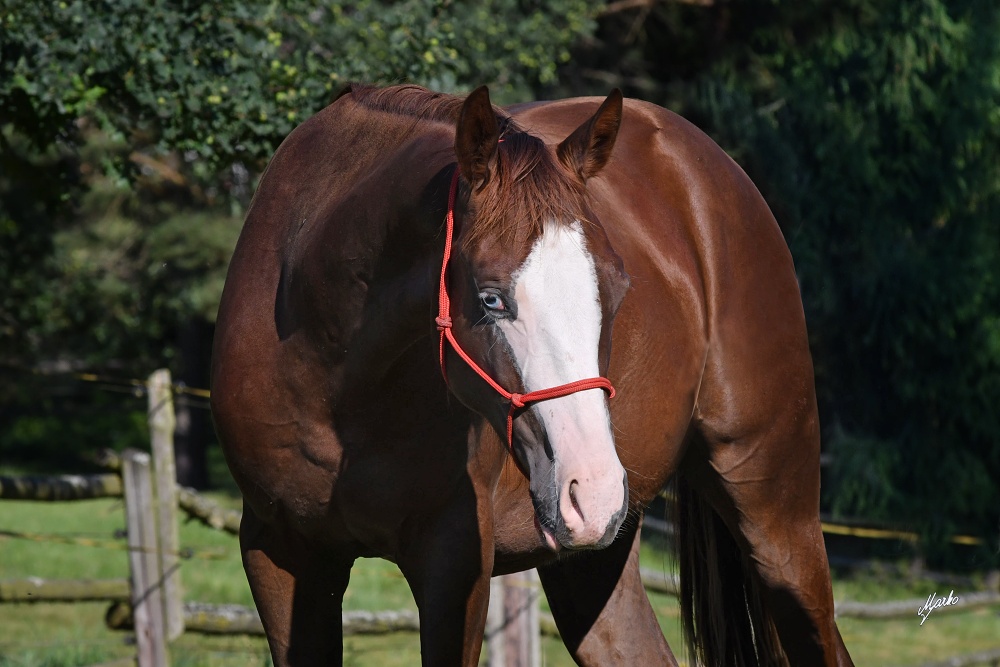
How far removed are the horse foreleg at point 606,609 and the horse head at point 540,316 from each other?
1.34 m

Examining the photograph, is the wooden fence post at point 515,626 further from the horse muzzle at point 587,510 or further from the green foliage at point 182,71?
the horse muzzle at point 587,510

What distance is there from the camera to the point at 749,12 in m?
11.1

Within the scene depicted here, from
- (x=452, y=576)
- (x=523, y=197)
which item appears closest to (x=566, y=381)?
(x=523, y=197)

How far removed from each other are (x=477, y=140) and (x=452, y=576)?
96 centimetres

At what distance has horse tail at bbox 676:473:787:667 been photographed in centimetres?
347

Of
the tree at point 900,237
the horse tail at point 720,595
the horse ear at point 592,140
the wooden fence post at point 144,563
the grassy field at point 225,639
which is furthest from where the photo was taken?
the tree at point 900,237

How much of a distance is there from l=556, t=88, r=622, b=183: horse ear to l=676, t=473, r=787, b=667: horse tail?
1495mm

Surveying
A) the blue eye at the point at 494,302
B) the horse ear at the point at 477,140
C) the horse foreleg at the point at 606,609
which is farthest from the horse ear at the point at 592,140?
the horse foreleg at the point at 606,609

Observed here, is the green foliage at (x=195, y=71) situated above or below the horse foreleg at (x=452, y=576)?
above

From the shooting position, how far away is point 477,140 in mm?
2145

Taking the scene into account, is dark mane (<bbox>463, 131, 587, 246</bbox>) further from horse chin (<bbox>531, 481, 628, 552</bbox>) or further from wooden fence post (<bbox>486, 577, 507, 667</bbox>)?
wooden fence post (<bbox>486, 577, 507, 667</bbox>)

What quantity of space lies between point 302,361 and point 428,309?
0.39 m

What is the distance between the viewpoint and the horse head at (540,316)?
6.25ft

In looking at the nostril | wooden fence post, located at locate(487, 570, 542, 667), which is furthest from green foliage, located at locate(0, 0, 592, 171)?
the nostril
